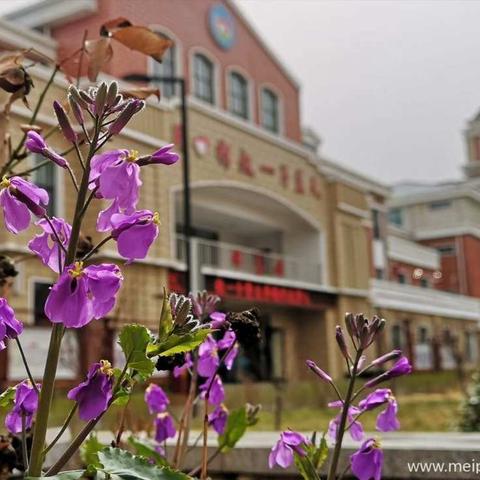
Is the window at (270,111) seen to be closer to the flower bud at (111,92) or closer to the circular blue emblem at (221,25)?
the circular blue emblem at (221,25)

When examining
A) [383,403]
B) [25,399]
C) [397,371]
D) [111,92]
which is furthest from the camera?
[383,403]

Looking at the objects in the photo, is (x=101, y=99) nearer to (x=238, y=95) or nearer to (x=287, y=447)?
(x=287, y=447)

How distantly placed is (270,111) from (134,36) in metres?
23.8

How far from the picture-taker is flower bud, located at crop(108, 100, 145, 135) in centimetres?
153

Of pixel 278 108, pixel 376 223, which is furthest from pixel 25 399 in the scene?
pixel 376 223

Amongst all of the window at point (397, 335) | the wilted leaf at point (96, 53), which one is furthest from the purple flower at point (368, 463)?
the window at point (397, 335)

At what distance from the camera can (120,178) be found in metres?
1.56

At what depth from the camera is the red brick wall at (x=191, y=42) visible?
701 inches

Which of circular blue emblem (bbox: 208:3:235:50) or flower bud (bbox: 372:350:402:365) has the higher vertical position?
circular blue emblem (bbox: 208:3:235:50)

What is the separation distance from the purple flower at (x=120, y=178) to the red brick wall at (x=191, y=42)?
1381 cm

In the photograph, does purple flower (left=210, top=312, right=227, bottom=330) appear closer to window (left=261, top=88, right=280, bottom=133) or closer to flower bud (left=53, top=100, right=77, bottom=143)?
flower bud (left=53, top=100, right=77, bottom=143)

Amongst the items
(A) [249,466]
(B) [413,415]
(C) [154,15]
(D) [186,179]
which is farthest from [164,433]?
(C) [154,15]

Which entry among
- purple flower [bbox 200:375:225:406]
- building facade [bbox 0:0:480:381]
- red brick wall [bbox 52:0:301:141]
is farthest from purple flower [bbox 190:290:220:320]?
red brick wall [bbox 52:0:301:141]

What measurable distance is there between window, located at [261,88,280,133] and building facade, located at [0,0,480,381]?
58 millimetres
